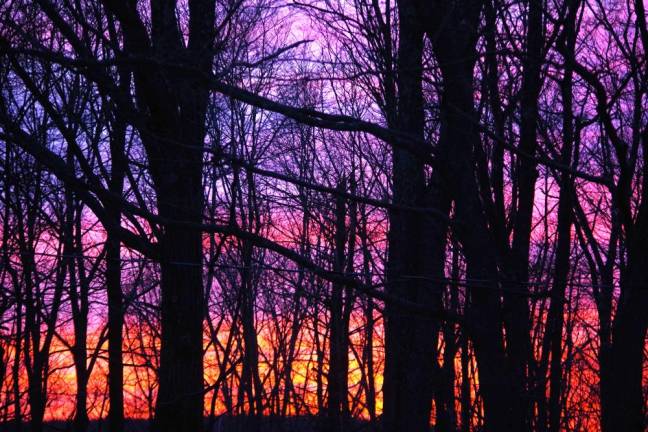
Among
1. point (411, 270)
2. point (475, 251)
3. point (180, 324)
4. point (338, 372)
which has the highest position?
point (411, 270)

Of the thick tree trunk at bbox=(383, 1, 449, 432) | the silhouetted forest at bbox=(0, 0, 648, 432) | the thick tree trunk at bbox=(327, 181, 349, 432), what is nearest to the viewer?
the silhouetted forest at bbox=(0, 0, 648, 432)

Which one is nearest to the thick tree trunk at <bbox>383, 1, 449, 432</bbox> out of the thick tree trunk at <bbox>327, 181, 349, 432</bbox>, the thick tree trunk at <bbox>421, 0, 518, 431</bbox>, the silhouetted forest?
the silhouetted forest

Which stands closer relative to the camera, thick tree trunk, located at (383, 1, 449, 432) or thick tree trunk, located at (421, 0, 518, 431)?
thick tree trunk, located at (421, 0, 518, 431)

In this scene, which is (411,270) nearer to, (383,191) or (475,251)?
(475,251)

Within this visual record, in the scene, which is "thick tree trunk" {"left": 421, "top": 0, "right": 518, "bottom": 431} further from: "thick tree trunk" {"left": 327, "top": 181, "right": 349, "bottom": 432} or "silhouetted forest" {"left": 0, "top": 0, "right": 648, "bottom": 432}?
"thick tree trunk" {"left": 327, "top": 181, "right": 349, "bottom": 432}

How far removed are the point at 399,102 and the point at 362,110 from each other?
592 centimetres

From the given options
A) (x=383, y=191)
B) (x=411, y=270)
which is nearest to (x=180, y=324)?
(x=411, y=270)

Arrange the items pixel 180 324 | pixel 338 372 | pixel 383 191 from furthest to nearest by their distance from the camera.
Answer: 1. pixel 338 372
2. pixel 383 191
3. pixel 180 324

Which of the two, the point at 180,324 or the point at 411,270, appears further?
the point at 411,270

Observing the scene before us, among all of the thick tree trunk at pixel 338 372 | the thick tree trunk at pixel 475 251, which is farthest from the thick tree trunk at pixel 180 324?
the thick tree trunk at pixel 338 372

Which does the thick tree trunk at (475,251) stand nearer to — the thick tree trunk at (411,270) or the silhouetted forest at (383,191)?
the silhouetted forest at (383,191)

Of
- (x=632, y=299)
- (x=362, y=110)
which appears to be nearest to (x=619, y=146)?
(x=632, y=299)

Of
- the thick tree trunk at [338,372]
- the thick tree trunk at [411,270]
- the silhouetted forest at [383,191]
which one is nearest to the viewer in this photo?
the silhouetted forest at [383,191]

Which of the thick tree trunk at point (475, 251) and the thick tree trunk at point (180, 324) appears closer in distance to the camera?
the thick tree trunk at point (475, 251)
